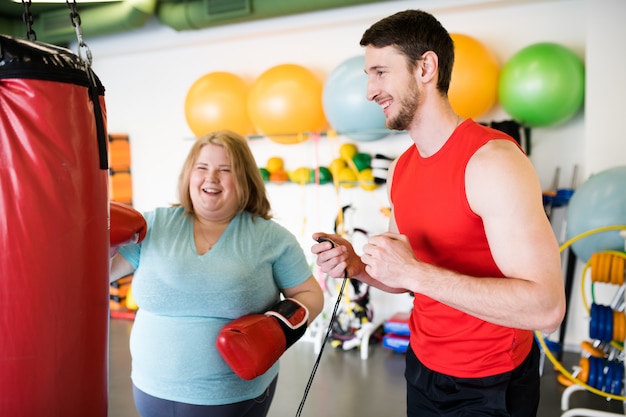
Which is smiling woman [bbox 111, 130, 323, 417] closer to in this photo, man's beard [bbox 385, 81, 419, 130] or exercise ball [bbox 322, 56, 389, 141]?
man's beard [bbox 385, 81, 419, 130]

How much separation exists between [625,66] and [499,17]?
1.02m

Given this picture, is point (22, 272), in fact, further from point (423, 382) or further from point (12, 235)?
point (423, 382)

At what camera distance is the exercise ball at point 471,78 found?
358cm

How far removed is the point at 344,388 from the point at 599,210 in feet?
6.41

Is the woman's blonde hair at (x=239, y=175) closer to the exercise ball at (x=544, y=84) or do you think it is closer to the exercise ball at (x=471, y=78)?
the exercise ball at (x=471, y=78)

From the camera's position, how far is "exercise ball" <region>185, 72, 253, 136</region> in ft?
14.4

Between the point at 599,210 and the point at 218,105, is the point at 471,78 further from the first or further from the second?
the point at 218,105

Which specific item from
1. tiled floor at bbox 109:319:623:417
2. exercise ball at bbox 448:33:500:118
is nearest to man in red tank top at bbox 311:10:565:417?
tiled floor at bbox 109:319:623:417

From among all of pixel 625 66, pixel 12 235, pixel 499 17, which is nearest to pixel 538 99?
pixel 625 66

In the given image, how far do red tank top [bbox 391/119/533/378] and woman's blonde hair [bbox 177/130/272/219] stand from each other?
2.09ft

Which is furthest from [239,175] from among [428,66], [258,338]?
[428,66]

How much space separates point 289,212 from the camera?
16.1 ft

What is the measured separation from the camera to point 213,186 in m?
1.81

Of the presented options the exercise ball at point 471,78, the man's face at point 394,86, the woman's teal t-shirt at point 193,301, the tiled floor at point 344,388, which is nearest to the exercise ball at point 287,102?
the exercise ball at point 471,78
